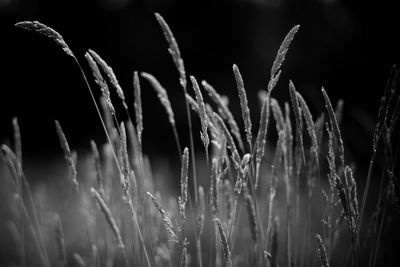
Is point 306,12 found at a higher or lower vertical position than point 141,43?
higher

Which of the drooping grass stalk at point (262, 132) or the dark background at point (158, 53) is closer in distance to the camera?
the drooping grass stalk at point (262, 132)

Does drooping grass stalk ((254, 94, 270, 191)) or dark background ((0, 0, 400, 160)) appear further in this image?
dark background ((0, 0, 400, 160))

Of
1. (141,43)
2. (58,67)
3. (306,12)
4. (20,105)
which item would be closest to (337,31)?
(306,12)

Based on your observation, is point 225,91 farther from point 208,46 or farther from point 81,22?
point 81,22

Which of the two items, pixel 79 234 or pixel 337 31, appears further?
pixel 337 31

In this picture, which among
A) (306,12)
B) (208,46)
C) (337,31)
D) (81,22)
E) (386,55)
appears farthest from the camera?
(81,22)

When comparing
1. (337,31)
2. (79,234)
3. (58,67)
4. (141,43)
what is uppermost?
(337,31)

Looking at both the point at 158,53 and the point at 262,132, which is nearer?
the point at 262,132

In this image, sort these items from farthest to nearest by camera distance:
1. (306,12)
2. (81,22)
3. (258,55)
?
(81,22) → (258,55) → (306,12)
